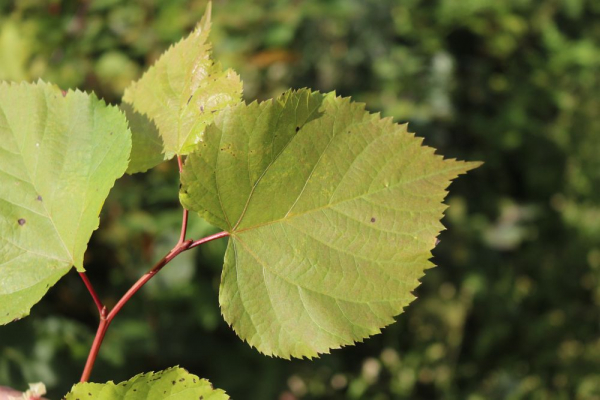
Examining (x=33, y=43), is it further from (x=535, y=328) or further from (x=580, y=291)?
(x=580, y=291)

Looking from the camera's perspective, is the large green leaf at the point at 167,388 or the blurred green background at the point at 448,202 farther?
the blurred green background at the point at 448,202

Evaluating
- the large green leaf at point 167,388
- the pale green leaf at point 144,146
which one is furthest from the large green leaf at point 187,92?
the large green leaf at point 167,388

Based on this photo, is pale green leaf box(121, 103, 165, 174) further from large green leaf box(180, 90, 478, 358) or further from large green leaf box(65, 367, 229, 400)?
large green leaf box(65, 367, 229, 400)

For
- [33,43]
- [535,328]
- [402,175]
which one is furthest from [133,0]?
[535,328]

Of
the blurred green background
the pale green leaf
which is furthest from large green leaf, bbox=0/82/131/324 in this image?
the blurred green background

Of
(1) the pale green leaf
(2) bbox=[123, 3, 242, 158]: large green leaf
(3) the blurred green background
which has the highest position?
(2) bbox=[123, 3, 242, 158]: large green leaf

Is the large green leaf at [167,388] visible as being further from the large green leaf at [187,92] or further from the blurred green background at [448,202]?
the blurred green background at [448,202]

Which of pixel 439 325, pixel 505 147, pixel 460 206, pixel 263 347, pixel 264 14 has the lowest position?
pixel 439 325

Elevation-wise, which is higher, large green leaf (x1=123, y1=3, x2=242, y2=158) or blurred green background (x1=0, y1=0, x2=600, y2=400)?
large green leaf (x1=123, y1=3, x2=242, y2=158)
